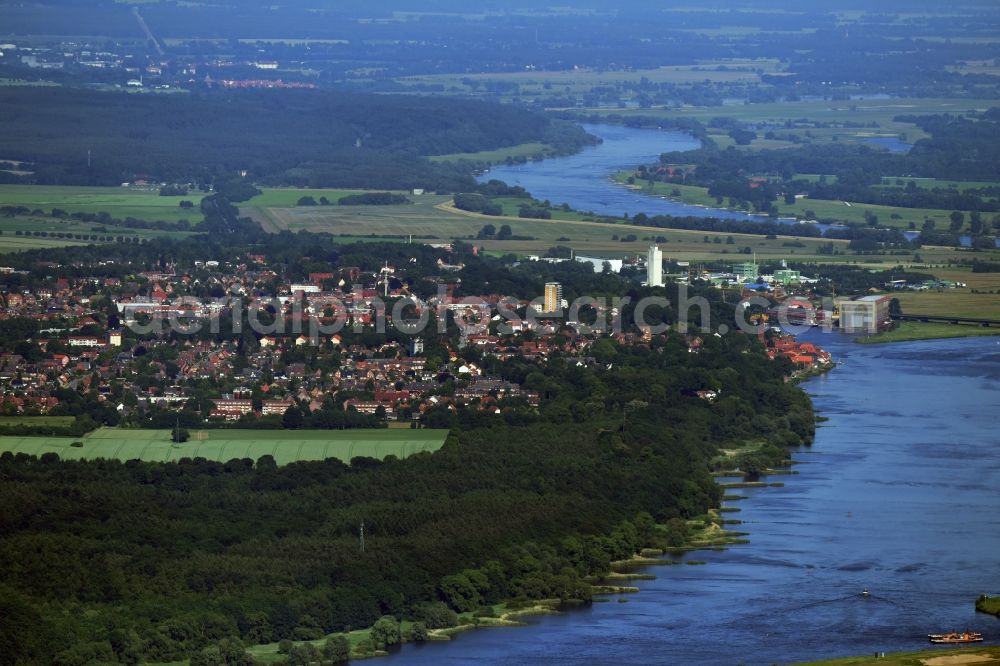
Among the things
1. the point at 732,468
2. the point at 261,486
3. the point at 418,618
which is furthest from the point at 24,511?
the point at 732,468

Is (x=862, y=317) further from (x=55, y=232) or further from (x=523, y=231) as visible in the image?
(x=55, y=232)

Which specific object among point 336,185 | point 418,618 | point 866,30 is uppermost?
point 866,30

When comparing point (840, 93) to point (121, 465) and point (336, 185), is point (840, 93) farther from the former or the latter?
point (121, 465)

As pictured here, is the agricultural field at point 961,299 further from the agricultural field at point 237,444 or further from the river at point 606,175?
the agricultural field at point 237,444

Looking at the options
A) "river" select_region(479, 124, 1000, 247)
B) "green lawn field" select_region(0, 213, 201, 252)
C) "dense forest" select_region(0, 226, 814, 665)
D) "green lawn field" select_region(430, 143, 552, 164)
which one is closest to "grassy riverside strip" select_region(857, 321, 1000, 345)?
"dense forest" select_region(0, 226, 814, 665)

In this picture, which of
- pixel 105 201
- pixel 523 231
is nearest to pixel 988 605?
pixel 523 231

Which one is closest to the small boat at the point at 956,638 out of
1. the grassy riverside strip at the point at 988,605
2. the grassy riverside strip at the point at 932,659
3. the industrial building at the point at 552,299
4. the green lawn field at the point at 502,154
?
the grassy riverside strip at the point at 932,659
